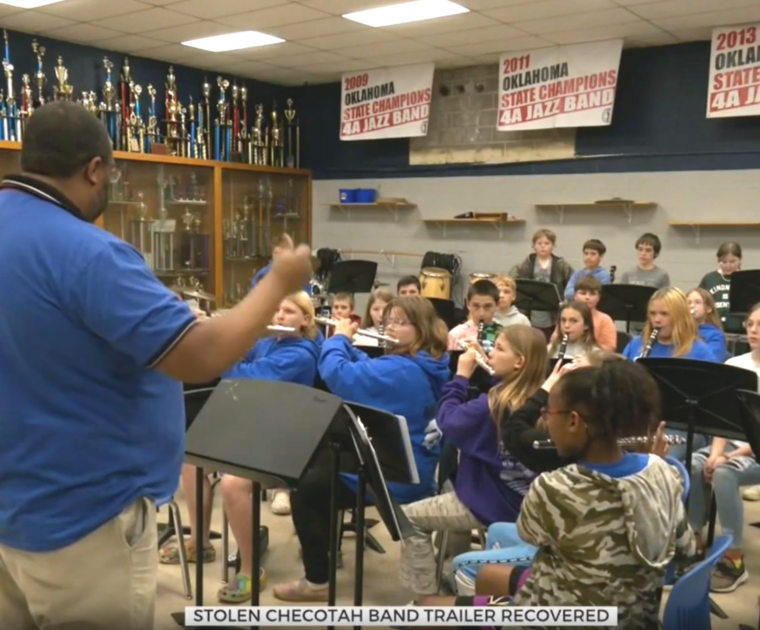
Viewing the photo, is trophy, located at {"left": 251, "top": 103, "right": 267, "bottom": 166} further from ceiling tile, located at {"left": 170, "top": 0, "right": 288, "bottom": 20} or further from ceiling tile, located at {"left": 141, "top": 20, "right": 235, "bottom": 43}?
ceiling tile, located at {"left": 170, "top": 0, "right": 288, "bottom": 20}

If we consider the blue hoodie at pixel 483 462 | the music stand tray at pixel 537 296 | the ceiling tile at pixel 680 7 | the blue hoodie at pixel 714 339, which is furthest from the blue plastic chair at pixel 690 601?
the ceiling tile at pixel 680 7

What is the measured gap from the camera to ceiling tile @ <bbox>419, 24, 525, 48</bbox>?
6031 mm

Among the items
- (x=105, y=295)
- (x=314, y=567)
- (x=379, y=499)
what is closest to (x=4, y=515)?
(x=105, y=295)

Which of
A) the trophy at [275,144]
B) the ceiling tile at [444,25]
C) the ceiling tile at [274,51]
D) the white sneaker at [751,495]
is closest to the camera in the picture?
the white sneaker at [751,495]

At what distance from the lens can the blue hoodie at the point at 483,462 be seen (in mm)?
2562

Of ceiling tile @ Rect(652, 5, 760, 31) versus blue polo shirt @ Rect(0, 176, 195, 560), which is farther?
ceiling tile @ Rect(652, 5, 760, 31)

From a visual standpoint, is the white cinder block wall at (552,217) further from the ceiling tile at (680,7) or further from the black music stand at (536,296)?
the black music stand at (536,296)

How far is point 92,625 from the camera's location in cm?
145

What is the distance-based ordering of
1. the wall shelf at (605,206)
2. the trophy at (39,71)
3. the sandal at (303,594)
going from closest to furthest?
1. the sandal at (303,594)
2. the trophy at (39,71)
3. the wall shelf at (605,206)

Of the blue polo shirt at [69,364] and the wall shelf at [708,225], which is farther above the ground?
the wall shelf at [708,225]

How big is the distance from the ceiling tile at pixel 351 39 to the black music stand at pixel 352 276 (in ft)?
6.01

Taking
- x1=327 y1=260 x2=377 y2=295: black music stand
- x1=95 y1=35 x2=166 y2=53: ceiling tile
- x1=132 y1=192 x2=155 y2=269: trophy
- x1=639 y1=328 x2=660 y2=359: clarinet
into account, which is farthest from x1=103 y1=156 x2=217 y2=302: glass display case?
x1=639 y1=328 x2=660 y2=359: clarinet

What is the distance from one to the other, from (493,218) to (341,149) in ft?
7.12

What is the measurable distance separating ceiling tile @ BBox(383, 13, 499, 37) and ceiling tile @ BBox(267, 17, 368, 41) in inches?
13.0
